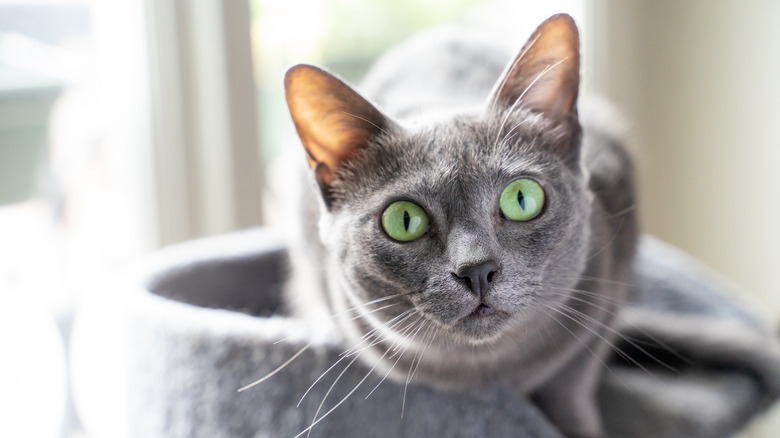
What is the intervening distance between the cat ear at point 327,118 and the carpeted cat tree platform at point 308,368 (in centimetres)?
20

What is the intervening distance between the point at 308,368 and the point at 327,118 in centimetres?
27

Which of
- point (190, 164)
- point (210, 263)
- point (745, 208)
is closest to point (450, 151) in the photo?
point (210, 263)

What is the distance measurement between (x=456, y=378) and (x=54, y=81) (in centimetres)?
82

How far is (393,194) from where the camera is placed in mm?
632

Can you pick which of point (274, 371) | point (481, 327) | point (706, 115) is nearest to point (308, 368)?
point (274, 371)

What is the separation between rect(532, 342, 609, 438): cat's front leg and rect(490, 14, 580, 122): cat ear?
340 mm

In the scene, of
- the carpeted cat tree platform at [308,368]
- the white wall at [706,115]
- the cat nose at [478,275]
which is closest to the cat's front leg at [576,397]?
the carpeted cat tree platform at [308,368]

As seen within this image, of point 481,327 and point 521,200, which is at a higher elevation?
point 521,200

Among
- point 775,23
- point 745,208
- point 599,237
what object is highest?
point 775,23

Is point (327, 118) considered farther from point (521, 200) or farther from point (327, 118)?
point (521, 200)

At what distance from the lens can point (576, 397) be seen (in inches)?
34.3

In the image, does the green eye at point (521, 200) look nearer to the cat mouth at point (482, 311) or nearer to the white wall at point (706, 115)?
the cat mouth at point (482, 311)

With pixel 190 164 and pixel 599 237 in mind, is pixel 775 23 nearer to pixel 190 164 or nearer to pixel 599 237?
pixel 599 237

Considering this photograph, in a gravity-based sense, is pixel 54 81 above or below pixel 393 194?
above
